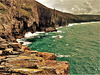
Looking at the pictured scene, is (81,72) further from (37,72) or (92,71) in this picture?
(37,72)

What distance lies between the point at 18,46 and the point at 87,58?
26525mm

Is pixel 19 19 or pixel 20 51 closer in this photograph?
pixel 20 51

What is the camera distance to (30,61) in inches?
685

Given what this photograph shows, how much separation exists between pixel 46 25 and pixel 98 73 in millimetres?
105719

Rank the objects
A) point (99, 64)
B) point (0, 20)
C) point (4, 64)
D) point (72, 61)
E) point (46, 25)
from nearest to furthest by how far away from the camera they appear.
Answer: point (4, 64), point (99, 64), point (72, 61), point (0, 20), point (46, 25)

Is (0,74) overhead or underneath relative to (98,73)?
overhead

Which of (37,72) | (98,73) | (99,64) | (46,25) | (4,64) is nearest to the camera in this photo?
(37,72)

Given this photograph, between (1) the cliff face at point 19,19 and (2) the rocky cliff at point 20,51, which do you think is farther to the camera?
(1) the cliff face at point 19,19

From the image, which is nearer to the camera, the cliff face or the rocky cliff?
the rocky cliff

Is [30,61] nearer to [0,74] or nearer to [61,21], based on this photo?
[0,74]

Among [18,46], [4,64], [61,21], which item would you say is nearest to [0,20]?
[18,46]

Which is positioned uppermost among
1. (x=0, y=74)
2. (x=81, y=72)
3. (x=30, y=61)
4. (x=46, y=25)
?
(x=46, y=25)

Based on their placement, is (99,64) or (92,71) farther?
(99,64)

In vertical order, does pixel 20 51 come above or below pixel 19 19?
below
